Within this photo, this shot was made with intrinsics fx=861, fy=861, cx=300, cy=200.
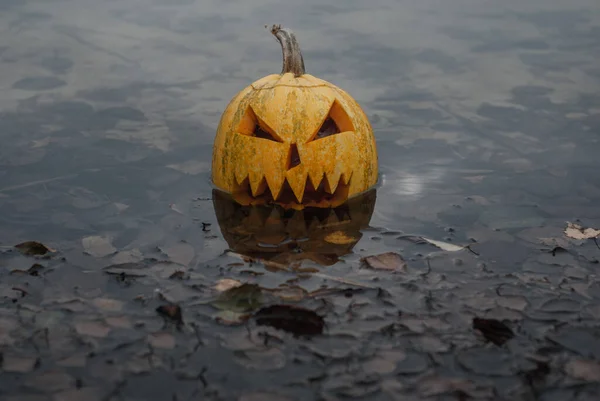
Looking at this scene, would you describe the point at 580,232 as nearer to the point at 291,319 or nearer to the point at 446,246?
the point at 446,246

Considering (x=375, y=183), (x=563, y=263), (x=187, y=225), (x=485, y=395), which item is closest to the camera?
(x=485, y=395)

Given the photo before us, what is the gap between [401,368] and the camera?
12.2ft

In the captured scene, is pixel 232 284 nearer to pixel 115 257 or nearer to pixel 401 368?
pixel 115 257

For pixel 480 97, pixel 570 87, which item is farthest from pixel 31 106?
pixel 570 87

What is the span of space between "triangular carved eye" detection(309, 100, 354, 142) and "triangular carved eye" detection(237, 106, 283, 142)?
32 cm

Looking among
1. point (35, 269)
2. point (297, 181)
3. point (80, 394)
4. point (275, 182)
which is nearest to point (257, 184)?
point (275, 182)

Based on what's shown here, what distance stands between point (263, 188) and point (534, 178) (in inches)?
82.9

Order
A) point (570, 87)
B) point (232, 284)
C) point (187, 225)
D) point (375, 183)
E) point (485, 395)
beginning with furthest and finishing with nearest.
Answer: point (570, 87) → point (375, 183) → point (187, 225) → point (232, 284) → point (485, 395)

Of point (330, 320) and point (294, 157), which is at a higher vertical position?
point (294, 157)

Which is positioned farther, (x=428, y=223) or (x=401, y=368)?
(x=428, y=223)

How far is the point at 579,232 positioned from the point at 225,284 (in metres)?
2.27

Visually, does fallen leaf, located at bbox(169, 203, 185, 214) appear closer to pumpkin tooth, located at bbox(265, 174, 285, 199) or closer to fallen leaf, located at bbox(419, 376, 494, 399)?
pumpkin tooth, located at bbox(265, 174, 285, 199)

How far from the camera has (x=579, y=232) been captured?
5320 millimetres

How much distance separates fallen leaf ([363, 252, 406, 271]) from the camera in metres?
4.79
